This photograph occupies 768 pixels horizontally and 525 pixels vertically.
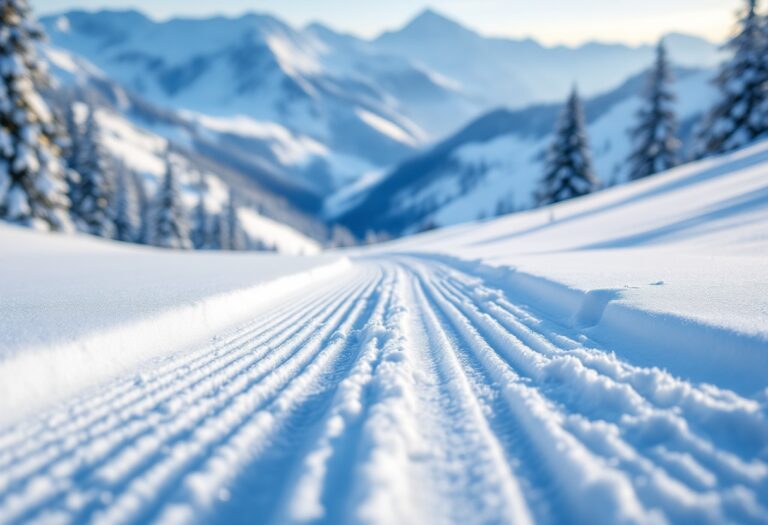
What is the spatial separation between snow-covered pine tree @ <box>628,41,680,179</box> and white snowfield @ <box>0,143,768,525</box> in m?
24.4

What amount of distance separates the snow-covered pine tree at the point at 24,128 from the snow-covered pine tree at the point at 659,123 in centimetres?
2916

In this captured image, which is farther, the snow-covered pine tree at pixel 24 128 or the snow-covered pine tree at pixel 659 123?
the snow-covered pine tree at pixel 659 123

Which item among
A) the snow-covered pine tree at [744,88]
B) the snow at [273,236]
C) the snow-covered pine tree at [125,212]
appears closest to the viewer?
the snow-covered pine tree at [744,88]

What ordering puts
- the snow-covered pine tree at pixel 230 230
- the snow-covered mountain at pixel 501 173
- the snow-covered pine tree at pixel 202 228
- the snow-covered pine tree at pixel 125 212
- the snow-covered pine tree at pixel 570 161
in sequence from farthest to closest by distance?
the snow-covered mountain at pixel 501 173 → the snow-covered pine tree at pixel 202 228 → the snow-covered pine tree at pixel 230 230 → the snow-covered pine tree at pixel 125 212 → the snow-covered pine tree at pixel 570 161

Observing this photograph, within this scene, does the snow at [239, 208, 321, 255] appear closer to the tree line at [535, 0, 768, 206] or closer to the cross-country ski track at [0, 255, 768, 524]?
the tree line at [535, 0, 768, 206]

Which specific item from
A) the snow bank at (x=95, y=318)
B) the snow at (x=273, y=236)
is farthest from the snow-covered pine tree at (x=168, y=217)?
the snow at (x=273, y=236)

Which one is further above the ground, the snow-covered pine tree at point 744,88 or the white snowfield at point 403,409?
the snow-covered pine tree at point 744,88

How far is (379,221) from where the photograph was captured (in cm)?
17675

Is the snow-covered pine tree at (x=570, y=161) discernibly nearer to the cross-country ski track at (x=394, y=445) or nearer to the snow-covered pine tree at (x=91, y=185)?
the cross-country ski track at (x=394, y=445)

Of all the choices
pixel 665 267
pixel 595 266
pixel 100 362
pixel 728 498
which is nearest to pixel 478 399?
pixel 728 498

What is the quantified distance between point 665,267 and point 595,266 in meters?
1.11

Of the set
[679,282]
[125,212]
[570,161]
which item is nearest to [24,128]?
[679,282]

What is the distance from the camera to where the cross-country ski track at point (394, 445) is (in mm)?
1718

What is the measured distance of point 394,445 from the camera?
6.99 feet
